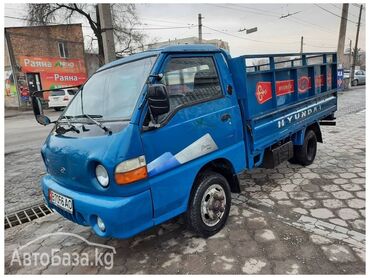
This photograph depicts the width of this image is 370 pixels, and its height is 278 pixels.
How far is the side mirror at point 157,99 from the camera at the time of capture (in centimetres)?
244

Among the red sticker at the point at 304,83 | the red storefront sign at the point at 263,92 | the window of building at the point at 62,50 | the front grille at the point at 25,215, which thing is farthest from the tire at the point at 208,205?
Answer: the window of building at the point at 62,50

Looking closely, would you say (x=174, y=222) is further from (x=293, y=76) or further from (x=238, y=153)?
(x=293, y=76)

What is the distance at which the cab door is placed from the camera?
269 cm

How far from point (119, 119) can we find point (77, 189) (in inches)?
30.9

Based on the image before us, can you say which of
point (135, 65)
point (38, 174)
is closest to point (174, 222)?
point (135, 65)

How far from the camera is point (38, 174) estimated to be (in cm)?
585

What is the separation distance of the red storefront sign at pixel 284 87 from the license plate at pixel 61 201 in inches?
125

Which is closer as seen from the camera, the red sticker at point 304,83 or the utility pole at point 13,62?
the red sticker at point 304,83

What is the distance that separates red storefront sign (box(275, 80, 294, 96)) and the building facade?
75.6ft

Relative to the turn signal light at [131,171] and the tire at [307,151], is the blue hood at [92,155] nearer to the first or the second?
the turn signal light at [131,171]

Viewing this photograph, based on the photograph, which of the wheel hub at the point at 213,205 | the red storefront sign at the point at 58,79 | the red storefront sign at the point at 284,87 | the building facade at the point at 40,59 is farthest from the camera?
the red storefront sign at the point at 58,79

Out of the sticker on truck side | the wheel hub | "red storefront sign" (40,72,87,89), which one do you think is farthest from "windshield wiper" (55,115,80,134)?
"red storefront sign" (40,72,87,89)

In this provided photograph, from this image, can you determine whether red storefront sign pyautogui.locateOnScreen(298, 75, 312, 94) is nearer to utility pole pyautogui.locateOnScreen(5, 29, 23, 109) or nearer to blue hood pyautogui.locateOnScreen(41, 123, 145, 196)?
blue hood pyautogui.locateOnScreen(41, 123, 145, 196)

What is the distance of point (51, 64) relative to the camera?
24328 mm
